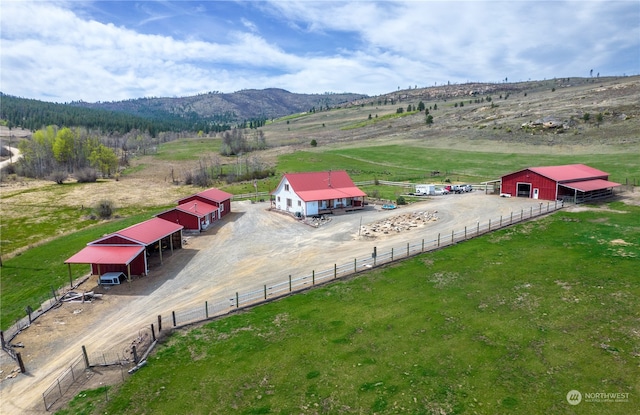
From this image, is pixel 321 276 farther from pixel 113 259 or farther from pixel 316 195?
pixel 316 195

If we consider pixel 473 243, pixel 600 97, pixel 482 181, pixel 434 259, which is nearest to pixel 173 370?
pixel 434 259

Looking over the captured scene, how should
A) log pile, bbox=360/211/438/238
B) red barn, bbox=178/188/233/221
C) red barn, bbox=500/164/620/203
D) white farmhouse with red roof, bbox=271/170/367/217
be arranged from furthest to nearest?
white farmhouse with red roof, bbox=271/170/367/217 < red barn, bbox=178/188/233/221 < red barn, bbox=500/164/620/203 < log pile, bbox=360/211/438/238

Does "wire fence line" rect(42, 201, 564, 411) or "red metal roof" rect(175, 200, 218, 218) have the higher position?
"red metal roof" rect(175, 200, 218, 218)

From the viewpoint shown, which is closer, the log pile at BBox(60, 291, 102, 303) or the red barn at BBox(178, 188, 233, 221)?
the log pile at BBox(60, 291, 102, 303)

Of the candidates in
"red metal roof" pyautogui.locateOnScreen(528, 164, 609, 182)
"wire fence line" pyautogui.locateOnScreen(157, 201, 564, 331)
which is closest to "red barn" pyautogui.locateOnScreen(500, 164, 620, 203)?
"red metal roof" pyautogui.locateOnScreen(528, 164, 609, 182)

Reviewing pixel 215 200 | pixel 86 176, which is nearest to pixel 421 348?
pixel 215 200

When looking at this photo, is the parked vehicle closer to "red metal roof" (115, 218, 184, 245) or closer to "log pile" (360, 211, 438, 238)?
"red metal roof" (115, 218, 184, 245)
